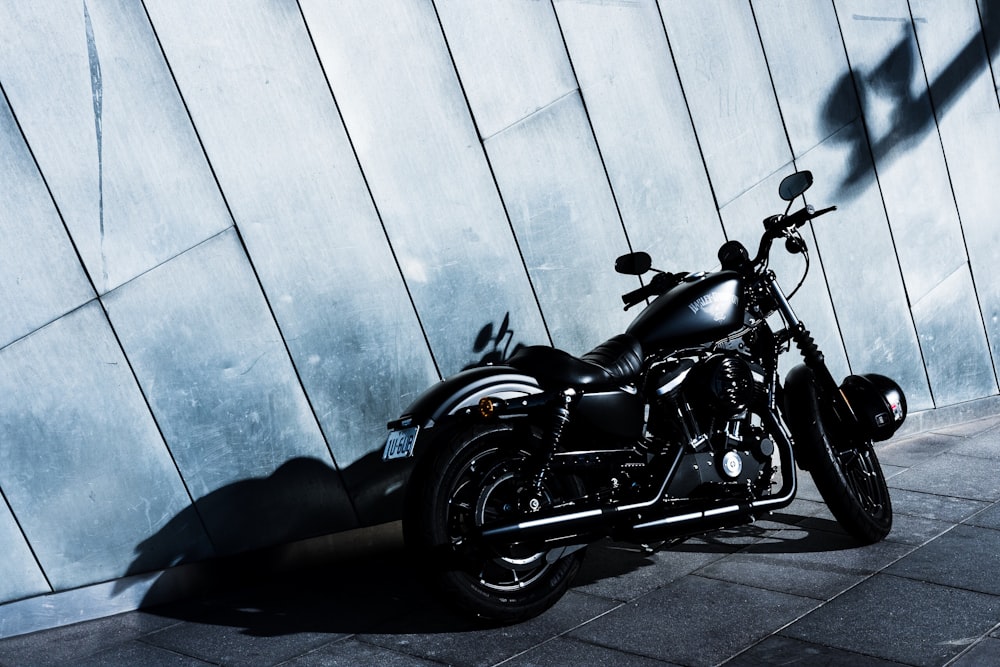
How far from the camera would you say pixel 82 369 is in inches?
180

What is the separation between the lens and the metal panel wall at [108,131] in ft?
14.7

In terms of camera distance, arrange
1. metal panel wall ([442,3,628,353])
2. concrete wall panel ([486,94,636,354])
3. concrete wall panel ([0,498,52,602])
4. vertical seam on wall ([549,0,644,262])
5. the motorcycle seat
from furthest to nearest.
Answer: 1. vertical seam on wall ([549,0,644,262])
2. concrete wall panel ([486,94,636,354])
3. metal panel wall ([442,3,628,353])
4. concrete wall panel ([0,498,52,602])
5. the motorcycle seat

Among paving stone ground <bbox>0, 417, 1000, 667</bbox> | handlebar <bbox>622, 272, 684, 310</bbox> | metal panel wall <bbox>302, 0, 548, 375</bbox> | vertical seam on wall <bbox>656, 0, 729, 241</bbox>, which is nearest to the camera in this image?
paving stone ground <bbox>0, 417, 1000, 667</bbox>

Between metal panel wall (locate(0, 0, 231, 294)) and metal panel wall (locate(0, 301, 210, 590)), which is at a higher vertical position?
metal panel wall (locate(0, 0, 231, 294))

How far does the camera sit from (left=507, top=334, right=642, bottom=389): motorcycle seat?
4172 mm

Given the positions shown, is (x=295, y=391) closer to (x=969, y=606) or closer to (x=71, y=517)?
(x=71, y=517)

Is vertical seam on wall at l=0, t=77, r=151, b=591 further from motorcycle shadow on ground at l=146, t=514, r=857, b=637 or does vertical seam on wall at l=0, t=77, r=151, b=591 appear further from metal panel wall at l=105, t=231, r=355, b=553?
motorcycle shadow on ground at l=146, t=514, r=857, b=637

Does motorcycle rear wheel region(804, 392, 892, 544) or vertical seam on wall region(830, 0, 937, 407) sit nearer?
motorcycle rear wheel region(804, 392, 892, 544)

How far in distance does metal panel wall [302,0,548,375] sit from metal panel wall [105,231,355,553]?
2.65 feet

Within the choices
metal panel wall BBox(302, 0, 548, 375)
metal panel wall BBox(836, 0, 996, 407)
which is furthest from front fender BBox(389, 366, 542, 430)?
metal panel wall BBox(836, 0, 996, 407)

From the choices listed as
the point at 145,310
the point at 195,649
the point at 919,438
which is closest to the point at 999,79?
the point at 919,438

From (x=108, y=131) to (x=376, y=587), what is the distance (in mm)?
2370

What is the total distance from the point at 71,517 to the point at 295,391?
113 cm

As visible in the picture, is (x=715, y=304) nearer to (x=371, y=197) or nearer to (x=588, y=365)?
(x=588, y=365)
